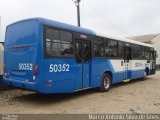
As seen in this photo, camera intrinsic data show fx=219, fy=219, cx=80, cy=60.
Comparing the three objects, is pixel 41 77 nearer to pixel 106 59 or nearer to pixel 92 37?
Result: pixel 92 37

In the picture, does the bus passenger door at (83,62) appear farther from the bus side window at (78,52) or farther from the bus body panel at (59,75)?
the bus body panel at (59,75)

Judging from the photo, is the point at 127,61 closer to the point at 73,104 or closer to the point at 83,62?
the point at 83,62

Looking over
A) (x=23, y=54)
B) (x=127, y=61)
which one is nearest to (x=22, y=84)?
(x=23, y=54)

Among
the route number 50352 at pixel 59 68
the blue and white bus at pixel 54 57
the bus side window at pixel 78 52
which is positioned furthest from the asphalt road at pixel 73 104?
the bus side window at pixel 78 52

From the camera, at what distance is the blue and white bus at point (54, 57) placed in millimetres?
7637

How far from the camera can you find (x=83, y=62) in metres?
9.64

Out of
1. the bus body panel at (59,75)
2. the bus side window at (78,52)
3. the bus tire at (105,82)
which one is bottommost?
the bus tire at (105,82)

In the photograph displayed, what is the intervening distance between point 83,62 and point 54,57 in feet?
6.49

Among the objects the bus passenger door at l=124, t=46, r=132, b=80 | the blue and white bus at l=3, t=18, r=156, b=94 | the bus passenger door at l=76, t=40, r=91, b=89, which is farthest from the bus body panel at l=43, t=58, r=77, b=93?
the bus passenger door at l=124, t=46, r=132, b=80

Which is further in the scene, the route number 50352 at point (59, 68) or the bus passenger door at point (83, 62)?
the bus passenger door at point (83, 62)

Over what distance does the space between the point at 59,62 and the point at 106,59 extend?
148 inches

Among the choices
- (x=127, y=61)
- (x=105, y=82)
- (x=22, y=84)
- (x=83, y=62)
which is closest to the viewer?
(x=22, y=84)

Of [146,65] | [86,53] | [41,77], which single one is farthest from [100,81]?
[146,65]

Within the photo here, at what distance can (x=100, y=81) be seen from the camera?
428 inches
